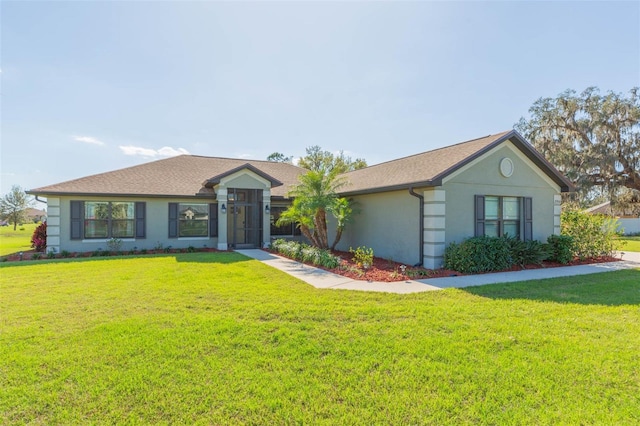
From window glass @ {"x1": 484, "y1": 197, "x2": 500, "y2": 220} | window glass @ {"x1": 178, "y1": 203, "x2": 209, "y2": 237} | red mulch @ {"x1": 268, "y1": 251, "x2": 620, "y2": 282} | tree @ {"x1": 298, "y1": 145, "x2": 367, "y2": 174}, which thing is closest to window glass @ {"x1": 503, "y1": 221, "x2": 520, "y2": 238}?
window glass @ {"x1": 484, "y1": 197, "x2": 500, "y2": 220}

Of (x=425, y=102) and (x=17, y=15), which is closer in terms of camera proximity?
(x=17, y=15)

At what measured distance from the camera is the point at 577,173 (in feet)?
76.3

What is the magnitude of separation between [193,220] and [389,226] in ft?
29.4

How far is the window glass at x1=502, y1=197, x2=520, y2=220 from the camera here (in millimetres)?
11094

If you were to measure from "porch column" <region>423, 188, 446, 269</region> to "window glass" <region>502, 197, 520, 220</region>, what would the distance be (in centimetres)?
295

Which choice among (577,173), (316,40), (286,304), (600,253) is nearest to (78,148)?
(316,40)

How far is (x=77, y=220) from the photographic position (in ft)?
43.6

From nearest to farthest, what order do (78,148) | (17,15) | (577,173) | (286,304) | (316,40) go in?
(286,304)
(17,15)
(316,40)
(78,148)
(577,173)

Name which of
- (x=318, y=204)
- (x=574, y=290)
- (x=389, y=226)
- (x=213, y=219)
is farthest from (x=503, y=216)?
(x=213, y=219)

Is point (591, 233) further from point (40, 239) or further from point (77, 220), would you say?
point (40, 239)

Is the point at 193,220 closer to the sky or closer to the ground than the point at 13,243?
closer to the sky

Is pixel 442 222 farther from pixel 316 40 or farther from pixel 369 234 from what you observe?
pixel 316 40

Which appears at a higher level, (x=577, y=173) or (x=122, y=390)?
(x=577, y=173)

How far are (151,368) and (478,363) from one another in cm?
364
